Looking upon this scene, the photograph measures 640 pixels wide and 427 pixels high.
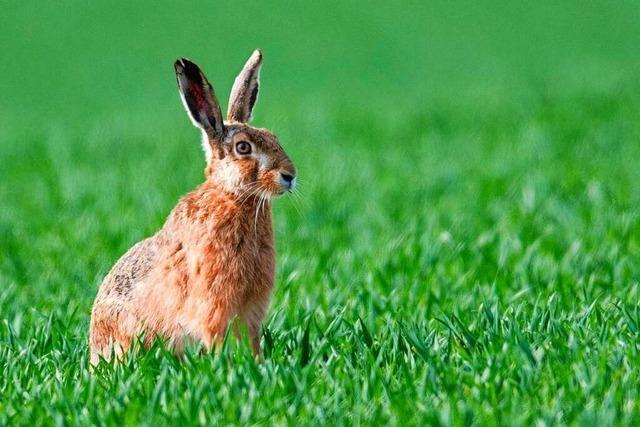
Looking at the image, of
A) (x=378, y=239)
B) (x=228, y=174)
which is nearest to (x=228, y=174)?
(x=228, y=174)

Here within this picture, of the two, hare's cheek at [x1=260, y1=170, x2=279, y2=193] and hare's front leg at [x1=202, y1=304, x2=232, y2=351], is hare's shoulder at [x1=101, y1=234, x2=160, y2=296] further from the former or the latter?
hare's cheek at [x1=260, y1=170, x2=279, y2=193]

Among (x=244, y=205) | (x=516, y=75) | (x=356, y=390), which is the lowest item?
(x=516, y=75)

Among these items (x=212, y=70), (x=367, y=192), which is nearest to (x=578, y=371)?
(x=367, y=192)

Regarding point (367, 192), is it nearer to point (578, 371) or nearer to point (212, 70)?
point (578, 371)

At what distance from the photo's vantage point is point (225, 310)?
179 inches

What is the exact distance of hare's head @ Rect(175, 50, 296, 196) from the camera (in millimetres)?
4566

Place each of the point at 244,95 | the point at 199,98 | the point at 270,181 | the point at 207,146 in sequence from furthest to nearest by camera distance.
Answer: the point at 244,95
the point at 207,146
the point at 199,98
the point at 270,181

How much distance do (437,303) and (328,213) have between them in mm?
2899

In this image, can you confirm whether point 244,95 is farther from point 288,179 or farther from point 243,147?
point 288,179

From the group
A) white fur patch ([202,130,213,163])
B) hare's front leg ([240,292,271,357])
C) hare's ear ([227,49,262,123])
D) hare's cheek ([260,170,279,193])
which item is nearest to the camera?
hare's cheek ([260,170,279,193])

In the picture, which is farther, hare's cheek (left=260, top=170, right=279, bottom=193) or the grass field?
hare's cheek (left=260, top=170, right=279, bottom=193)

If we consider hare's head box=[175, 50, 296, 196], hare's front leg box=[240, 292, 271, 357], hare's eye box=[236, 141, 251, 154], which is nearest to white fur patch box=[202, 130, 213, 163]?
hare's head box=[175, 50, 296, 196]

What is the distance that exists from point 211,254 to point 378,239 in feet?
10.9

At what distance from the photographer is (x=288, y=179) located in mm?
4566
